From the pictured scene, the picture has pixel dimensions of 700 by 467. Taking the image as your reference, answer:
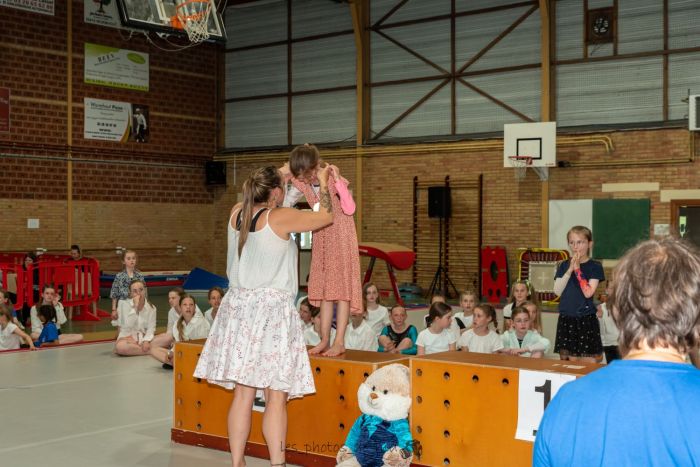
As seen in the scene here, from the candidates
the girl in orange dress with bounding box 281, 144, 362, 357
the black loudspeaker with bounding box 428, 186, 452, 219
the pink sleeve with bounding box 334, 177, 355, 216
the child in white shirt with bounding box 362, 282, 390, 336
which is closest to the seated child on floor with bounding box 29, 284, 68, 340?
the child in white shirt with bounding box 362, 282, 390, 336

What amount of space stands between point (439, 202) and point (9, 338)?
11.2m

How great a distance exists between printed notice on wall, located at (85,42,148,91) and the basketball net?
8.81m

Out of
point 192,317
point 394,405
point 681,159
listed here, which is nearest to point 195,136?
point 681,159

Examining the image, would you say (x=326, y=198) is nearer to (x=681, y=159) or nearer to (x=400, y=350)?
(x=400, y=350)

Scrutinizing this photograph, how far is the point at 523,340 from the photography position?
8391 millimetres

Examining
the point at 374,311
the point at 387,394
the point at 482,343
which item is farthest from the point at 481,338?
the point at 387,394

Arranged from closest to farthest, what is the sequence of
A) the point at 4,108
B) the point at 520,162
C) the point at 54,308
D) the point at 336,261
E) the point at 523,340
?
the point at 336,261 < the point at 523,340 < the point at 54,308 < the point at 520,162 < the point at 4,108

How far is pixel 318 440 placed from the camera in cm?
561

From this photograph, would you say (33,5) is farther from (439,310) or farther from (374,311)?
(439,310)

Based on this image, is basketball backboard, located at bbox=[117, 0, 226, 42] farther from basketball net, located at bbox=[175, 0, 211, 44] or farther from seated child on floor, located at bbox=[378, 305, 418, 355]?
seated child on floor, located at bbox=[378, 305, 418, 355]

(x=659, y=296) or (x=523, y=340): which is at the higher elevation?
(x=659, y=296)

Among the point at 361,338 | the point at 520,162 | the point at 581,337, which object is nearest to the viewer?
the point at 581,337

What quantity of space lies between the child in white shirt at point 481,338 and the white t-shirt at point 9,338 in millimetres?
5936

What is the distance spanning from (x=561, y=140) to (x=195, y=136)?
1023 centimetres
